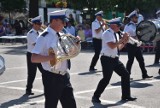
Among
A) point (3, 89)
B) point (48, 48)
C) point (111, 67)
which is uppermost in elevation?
point (48, 48)

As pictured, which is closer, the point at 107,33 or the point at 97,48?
the point at 107,33

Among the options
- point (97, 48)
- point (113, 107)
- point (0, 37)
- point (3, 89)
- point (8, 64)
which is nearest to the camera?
point (113, 107)

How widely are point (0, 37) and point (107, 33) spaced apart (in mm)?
20557

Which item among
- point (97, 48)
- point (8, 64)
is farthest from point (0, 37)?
point (97, 48)

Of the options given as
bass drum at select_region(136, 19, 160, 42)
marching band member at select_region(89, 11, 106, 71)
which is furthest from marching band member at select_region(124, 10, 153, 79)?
marching band member at select_region(89, 11, 106, 71)

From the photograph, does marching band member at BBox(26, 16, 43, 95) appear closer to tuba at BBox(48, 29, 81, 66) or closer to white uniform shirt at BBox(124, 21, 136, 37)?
white uniform shirt at BBox(124, 21, 136, 37)

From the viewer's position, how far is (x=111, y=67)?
8547 millimetres

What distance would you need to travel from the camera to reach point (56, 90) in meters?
5.62

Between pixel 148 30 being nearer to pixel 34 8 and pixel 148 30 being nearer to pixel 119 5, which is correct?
pixel 119 5

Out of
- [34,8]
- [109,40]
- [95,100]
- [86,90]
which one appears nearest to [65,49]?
[109,40]

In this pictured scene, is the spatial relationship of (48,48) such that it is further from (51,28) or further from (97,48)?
(97,48)

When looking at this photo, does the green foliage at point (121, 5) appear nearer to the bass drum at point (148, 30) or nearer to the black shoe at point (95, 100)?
the bass drum at point (148, 30)

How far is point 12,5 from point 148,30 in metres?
28.5

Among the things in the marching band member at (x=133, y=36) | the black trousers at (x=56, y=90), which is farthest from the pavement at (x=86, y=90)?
the black trousers at (x=56, y=90)
